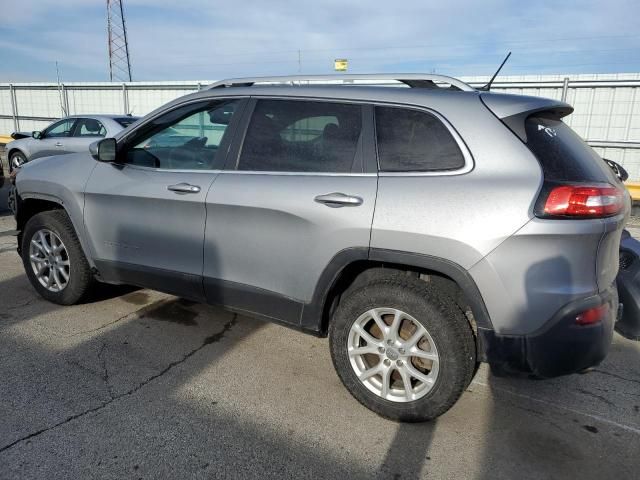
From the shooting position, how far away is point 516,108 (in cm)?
245

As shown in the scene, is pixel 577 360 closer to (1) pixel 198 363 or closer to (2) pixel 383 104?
(2) pixel 383 104

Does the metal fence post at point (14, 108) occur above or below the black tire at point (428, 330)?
above

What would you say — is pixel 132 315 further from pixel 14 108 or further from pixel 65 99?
pixel 14 108

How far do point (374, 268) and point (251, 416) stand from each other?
1064mm

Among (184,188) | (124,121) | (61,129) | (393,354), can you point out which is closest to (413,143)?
(393,354)

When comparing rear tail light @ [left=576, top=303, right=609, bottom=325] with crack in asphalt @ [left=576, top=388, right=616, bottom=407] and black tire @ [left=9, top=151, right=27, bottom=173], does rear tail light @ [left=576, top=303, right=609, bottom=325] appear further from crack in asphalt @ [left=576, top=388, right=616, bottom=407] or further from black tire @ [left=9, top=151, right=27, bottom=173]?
black tire @ [left=9, top=151, right=27, bottom=173]

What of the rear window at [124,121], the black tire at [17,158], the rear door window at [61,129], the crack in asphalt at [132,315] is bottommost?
the crack in asphalt at [132,315]

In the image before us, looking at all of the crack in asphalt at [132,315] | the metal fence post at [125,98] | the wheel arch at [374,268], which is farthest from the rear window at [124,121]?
the wheel arch at [374,268]

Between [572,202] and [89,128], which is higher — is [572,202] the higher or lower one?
the lower one

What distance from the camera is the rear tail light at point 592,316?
2289 mm

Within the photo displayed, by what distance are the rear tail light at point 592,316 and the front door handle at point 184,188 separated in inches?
89.6

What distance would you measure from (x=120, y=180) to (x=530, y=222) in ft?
9.00

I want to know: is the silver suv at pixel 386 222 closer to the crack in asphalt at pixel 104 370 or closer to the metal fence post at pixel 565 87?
the crack in asphalt at pixel 104 370

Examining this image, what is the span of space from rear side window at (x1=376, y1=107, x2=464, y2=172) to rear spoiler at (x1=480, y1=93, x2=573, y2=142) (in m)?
0.26
